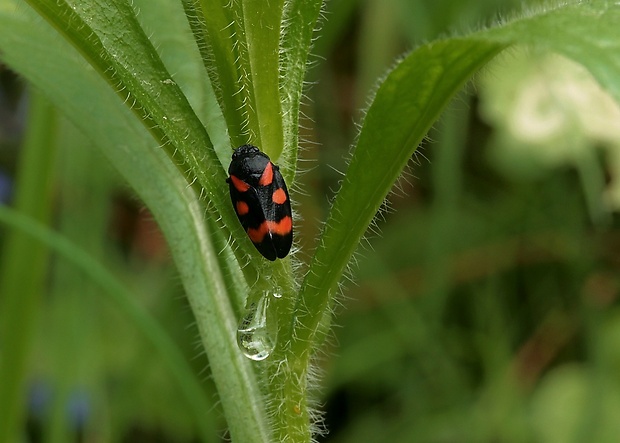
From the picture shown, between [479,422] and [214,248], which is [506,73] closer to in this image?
[479,422]

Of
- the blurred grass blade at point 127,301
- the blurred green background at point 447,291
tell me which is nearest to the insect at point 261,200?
the blurred grass blade at point 127,301

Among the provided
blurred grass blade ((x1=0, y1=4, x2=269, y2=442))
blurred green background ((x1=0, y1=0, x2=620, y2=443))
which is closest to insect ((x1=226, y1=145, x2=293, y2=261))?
blurred grass blade ((x1=0, y1=4, x2=269, y2=442))

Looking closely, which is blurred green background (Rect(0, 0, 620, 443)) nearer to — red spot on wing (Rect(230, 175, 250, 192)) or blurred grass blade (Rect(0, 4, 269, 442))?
blurred grass blade (Rect(0, 4, 269, 442))

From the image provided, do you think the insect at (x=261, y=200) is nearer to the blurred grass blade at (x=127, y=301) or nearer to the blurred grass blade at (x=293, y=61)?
the blurred grass blade at (x=293, y=61)

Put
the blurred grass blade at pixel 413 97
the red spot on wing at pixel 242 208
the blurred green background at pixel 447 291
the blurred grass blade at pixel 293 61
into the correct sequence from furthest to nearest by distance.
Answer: the blurred green background at pixel 447 291, the red spot on wing at pixel 242 208, the blurred grass blade at pixel 293 61, the blurred grass blade at pixel 413 97

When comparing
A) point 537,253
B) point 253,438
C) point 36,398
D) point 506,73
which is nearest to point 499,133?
point 506,73

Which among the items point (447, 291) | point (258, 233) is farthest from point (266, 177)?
point (447, 291)
